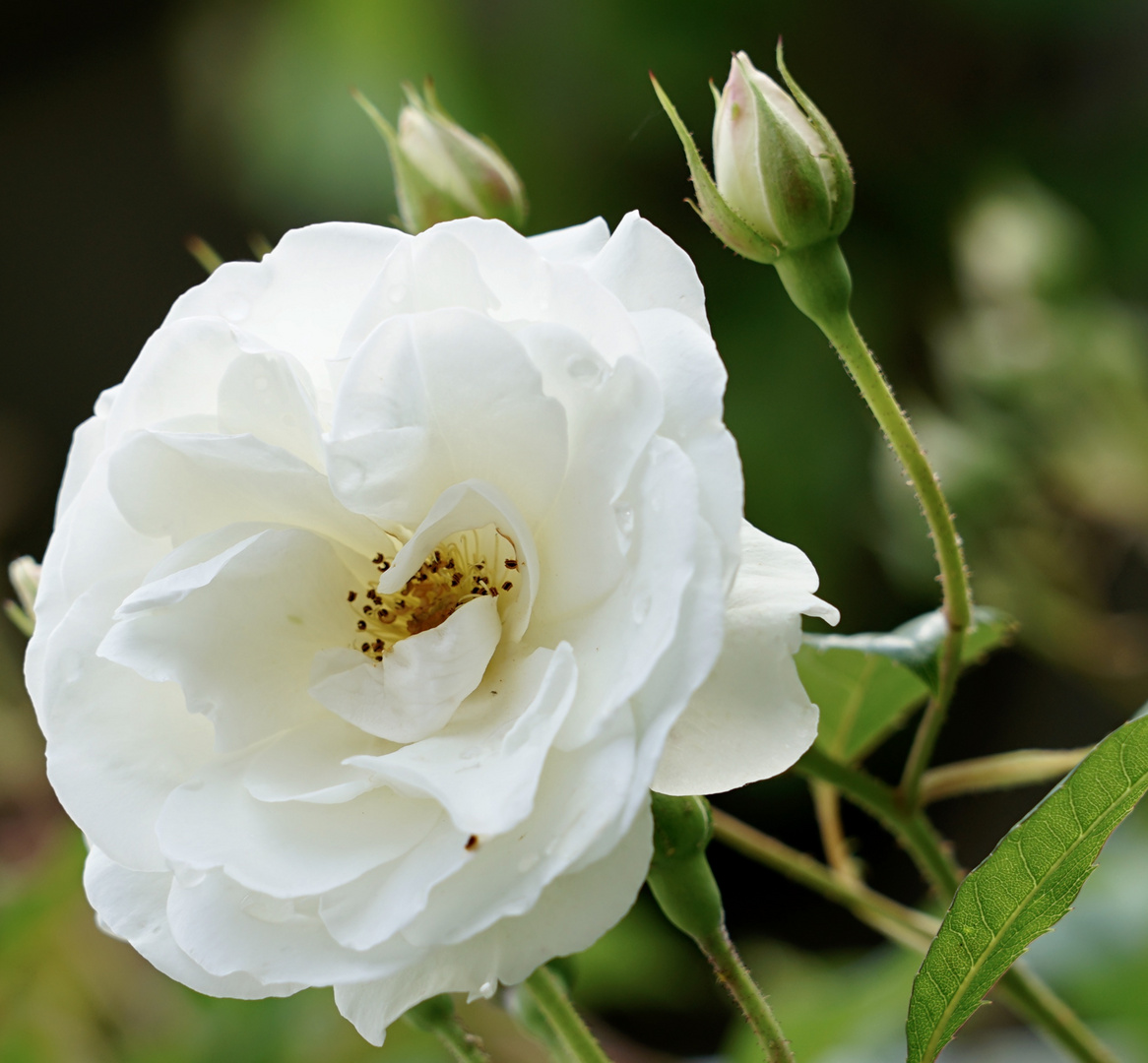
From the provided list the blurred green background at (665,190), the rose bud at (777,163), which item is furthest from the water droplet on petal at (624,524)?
the blurred green background at (665,190)

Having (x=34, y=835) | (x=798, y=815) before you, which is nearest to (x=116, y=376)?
(x=34, y=835)

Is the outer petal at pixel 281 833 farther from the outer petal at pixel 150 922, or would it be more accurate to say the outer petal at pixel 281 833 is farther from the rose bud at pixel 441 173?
the rose bud at pixel 441 173

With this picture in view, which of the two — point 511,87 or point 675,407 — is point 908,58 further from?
point 675,407

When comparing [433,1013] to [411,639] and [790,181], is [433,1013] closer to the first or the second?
[411,639]

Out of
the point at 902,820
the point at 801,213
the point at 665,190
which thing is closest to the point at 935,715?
the point at 902,820

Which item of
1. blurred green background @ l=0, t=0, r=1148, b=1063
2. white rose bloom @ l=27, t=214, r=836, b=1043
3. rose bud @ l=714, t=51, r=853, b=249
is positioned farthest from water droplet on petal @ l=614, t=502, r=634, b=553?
blurred green background @ l=0, t=0, r=1148, b=1063
